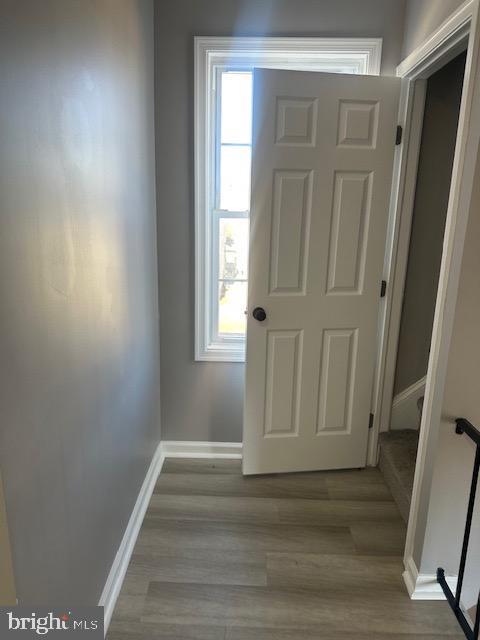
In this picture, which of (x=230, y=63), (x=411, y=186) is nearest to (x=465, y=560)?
(x=411, y=186)

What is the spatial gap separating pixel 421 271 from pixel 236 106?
136 centimetres

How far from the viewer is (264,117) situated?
2188 mm

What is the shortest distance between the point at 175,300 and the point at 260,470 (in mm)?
1087

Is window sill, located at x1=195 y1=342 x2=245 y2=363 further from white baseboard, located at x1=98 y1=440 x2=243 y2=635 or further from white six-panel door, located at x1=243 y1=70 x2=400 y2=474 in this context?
white baseboard, located at x1=98 y1=440 x2=243 y2=635

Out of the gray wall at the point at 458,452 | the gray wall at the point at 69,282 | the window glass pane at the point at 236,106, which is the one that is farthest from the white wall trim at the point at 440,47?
the gray wall at the point at 69,282

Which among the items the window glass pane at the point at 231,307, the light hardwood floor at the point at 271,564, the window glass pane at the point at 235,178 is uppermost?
the window glass pane at the point at 235,178

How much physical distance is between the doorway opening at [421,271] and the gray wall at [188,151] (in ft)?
1.11

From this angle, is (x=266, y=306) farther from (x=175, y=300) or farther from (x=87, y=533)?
(x=87, y=533)

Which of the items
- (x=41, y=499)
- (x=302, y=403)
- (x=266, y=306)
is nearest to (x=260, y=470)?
(x=302, y=403)

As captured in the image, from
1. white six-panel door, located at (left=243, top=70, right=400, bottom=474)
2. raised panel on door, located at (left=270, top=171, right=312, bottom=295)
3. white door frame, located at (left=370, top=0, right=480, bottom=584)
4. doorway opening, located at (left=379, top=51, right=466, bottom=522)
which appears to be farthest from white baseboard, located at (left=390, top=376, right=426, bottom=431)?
raised panel on door, located at (left=270, top=171, right=312, bottom=295)

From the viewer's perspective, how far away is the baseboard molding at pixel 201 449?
2795 millimetres

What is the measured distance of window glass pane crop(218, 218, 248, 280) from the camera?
2.57 m

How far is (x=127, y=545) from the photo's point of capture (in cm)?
197

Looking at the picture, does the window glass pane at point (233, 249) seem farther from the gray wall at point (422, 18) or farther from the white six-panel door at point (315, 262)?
the gray wall at point (422, 18)
